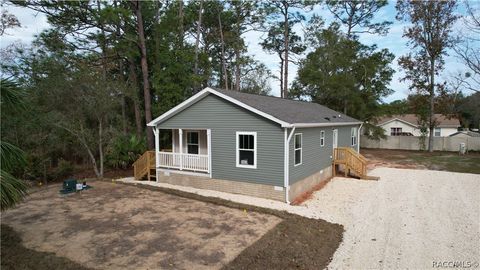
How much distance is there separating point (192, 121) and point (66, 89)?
20.8 ft

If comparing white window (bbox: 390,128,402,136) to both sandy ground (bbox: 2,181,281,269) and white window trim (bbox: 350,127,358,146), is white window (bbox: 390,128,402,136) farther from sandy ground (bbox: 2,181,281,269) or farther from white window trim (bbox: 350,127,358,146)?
sandy ground (bbox: 2,181,281,269)

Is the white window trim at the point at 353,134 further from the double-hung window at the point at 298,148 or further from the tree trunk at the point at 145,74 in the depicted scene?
the tree trunk at the point at 145,74

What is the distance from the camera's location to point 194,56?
66.2 ft

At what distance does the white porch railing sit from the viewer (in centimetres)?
1230

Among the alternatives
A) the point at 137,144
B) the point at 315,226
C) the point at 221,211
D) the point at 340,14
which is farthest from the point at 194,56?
the point at 340,14

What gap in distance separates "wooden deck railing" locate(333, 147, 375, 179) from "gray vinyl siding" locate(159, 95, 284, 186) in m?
6.11

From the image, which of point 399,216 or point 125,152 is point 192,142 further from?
point 399,216

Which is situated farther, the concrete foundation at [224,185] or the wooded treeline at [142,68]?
the wooded treeline at [142,68]

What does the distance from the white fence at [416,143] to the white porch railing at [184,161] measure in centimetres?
2300

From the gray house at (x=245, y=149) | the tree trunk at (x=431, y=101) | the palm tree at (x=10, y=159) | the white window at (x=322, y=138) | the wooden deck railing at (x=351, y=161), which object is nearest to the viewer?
the palm tree at (x=10, y=159)

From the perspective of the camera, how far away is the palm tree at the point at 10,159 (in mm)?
3570

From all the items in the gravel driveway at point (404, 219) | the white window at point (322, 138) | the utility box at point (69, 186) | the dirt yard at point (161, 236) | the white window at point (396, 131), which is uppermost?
the white window at point (322, 138)

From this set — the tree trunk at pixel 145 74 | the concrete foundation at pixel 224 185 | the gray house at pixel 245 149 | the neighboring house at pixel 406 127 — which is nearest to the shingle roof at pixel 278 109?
the gray house at pixel 245 149

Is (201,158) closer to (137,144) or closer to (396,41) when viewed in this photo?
(137,144)
